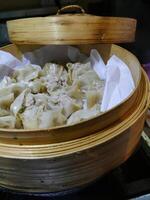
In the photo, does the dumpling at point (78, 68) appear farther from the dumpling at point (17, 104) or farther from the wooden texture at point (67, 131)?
the wooden texture at point (67, 131)

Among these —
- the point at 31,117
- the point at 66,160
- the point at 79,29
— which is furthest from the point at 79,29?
the point at 66,160

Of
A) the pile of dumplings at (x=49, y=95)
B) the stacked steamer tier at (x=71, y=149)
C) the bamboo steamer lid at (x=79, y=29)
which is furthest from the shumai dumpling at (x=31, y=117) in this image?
the bamboo steamer lid at (x=79, y=29)

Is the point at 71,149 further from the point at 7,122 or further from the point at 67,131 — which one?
the point at 7,122

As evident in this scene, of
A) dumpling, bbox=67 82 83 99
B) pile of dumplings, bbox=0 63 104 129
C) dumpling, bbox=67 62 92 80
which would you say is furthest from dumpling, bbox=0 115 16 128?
dumpling, bbox=67 62 92 80

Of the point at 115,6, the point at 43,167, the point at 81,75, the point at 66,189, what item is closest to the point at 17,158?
the point at 43,167

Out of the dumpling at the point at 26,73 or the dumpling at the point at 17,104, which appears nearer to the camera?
the dumpling at the point at 17,104

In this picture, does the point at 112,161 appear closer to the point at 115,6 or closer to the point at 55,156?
the point at 55,156

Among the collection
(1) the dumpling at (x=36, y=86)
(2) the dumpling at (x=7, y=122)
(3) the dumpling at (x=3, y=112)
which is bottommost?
(3) the dumpling at (x=3, y=112)
